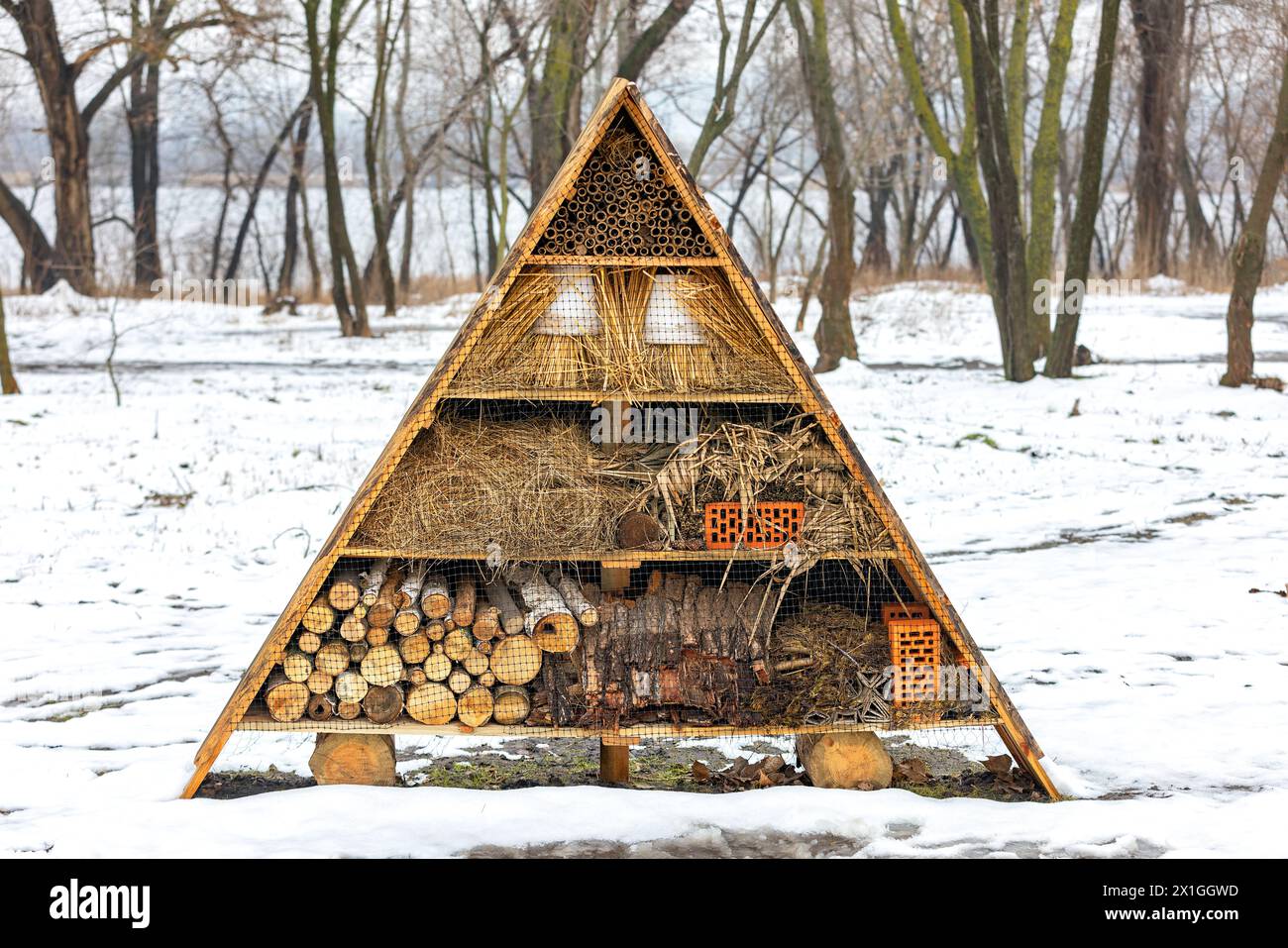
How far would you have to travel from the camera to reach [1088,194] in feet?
45.6

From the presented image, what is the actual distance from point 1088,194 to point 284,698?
39.4 feet

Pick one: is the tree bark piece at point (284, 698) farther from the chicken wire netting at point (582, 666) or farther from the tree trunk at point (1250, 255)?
the tree trunk at point (1250, 255)

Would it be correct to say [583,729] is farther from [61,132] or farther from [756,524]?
[61,132]

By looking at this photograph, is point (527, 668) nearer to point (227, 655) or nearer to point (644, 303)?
point (644, 303)

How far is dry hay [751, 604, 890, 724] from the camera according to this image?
4.66 meters

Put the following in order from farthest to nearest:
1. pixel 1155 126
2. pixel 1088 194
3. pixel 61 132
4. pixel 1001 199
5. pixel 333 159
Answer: pixel 61 132
pixel 1155 126
pixel 333 159
pixel 1001 199
pixel 1088 194

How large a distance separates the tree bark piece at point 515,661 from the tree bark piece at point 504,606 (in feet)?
0.15

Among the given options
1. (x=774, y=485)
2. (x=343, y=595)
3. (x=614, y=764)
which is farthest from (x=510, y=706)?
(x=774, y=485)

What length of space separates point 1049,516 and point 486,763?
5.94m

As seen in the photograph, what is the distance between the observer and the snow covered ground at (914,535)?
4.26 meters

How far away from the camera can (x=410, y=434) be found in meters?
4.50

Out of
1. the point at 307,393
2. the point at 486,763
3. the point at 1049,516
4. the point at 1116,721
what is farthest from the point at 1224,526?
the point at 307,393

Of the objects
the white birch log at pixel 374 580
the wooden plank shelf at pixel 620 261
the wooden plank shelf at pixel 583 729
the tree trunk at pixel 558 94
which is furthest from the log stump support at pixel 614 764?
the tree trunk at pixel 558 94

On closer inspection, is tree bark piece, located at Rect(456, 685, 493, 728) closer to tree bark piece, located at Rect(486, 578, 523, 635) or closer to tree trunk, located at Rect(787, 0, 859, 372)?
tree bark piece, located at Rect(486, 578, 523, 635)
